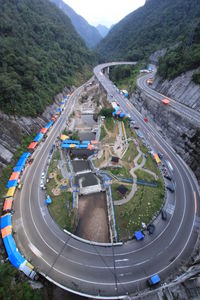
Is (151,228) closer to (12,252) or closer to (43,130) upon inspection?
(12,252)

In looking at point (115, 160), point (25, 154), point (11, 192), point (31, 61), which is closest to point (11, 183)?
point (11, 192)

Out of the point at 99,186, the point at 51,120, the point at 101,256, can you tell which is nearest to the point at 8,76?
the point at 51,120

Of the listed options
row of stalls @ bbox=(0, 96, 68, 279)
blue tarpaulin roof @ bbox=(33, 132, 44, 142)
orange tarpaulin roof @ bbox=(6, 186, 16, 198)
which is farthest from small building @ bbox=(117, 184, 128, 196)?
blue tarpaulin roof @ bbox=(33, 132, 44, 142)

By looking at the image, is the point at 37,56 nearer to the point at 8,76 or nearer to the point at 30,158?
the point at 8,76

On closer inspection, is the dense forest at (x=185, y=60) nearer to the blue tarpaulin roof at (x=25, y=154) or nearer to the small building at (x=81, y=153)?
the small building at (x=81, y=153)

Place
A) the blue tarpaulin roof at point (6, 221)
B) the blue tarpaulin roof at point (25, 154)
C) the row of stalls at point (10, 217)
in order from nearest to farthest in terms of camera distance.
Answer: the row of stalls at point (10, 217) → the blue tarpaulin roof at point (6, 221) → the blue tarpaulin roof at point (25, 154)

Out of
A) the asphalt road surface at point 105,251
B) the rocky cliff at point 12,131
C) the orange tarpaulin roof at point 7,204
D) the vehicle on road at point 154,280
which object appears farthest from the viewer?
the rocky cliff at point 12,131

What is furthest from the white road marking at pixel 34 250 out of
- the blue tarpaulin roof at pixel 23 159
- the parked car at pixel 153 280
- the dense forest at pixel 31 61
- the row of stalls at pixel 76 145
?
the dense forest at pixel 31 61
